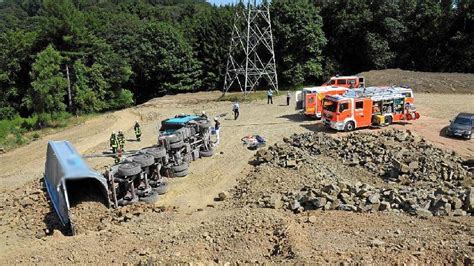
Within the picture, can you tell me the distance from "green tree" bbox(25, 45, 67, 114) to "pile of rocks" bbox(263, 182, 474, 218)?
26006 millimetres

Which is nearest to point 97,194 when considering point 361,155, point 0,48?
point 361,155

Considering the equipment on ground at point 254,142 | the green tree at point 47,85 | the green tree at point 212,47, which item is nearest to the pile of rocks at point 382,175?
the equipment on ground at point 254,142

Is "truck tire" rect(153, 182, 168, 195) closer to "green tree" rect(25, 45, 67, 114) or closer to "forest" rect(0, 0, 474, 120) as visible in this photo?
"green tree" rect(25, 45, 67, 114)

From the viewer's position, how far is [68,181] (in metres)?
17.1

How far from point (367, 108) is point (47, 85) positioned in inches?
1015

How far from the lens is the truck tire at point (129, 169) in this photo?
59.6 ft

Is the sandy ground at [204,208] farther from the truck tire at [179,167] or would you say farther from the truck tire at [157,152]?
the truck tire at [157,152]

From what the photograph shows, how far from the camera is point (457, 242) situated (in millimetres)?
13266

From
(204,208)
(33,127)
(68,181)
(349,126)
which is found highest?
(68,181)

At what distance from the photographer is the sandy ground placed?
14.0 meters

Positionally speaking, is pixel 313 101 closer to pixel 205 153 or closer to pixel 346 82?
pixel 346 82

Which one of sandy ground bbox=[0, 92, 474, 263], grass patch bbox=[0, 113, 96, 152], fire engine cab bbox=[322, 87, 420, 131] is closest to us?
sandy ground bbox=[0, 92, 474, 263]

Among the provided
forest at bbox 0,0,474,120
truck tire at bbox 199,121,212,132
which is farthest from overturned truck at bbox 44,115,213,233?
forest at bbox 0,0,474,120

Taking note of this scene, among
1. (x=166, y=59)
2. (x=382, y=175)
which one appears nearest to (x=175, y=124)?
(x=382, y=175)
